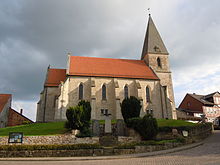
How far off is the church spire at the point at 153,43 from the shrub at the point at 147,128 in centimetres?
2301

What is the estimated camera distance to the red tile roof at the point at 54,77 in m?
33.1

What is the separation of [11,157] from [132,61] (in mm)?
30507

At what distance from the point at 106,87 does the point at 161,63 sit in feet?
46.5

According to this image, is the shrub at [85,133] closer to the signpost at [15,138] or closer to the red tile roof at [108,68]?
the signpost at [15,138]

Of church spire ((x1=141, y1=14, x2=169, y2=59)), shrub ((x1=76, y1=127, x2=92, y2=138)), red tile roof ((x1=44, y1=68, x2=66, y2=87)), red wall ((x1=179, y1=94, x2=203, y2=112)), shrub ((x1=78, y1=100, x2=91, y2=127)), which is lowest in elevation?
shrub ((x1=76, y1=127, x2=92, y2=138))

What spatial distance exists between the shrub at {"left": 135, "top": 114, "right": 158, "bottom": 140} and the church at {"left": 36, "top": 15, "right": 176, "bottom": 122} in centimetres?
1016

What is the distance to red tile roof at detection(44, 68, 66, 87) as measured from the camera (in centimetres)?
3306

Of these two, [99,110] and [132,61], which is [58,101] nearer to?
[99,110]

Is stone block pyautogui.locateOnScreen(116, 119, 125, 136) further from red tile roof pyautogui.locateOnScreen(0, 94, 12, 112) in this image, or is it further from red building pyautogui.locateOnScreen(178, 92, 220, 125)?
red building pyautogui.locateOnScreen(178, 92, 220, 125)

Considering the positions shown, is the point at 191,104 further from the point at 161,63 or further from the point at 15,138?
the point at 15,138

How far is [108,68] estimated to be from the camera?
36.1m

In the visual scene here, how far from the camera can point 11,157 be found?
15.4 meters

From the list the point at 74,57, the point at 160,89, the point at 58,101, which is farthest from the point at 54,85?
the point at 160,89

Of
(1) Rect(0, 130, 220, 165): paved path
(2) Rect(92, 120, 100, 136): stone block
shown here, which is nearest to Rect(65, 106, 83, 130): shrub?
(2) Rect(92, 120, 100, 136): stone block
